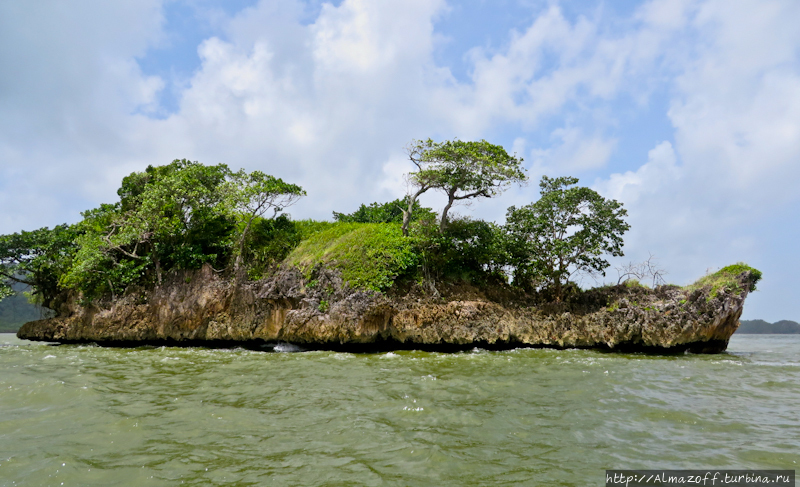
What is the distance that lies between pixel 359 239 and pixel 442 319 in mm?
4537

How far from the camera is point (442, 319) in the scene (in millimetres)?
14688

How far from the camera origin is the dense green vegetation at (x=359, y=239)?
16594mm

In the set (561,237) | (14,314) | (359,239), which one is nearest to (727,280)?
(561,237)

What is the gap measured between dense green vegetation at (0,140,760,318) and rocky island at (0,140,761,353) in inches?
2.4

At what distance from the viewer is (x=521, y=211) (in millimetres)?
17766

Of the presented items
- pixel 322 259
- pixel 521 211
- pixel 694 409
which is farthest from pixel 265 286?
pixel 694 409

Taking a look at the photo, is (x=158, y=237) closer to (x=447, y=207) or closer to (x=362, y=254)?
(x=362, y=254)

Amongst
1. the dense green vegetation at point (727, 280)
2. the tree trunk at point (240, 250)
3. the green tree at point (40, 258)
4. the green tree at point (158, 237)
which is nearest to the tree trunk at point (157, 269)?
the green tree at point (158, 237)

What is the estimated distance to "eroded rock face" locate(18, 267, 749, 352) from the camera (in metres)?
14.2

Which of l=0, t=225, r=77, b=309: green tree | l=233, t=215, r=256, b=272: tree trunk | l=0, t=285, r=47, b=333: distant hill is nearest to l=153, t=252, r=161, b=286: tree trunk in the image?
l=233, t=215, r=256, b=272: tree trunk

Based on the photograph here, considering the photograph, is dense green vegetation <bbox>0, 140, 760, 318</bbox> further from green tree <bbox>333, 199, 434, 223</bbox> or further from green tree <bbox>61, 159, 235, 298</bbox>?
green tree <bbox>333, 199, 434, 223</bbox>

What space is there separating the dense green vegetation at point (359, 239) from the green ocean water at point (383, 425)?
774cm

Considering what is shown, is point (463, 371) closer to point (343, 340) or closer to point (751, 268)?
point (343, 340)

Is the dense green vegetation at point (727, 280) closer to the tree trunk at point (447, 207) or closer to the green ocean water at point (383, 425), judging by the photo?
the green ocean water at point (383, 425)
